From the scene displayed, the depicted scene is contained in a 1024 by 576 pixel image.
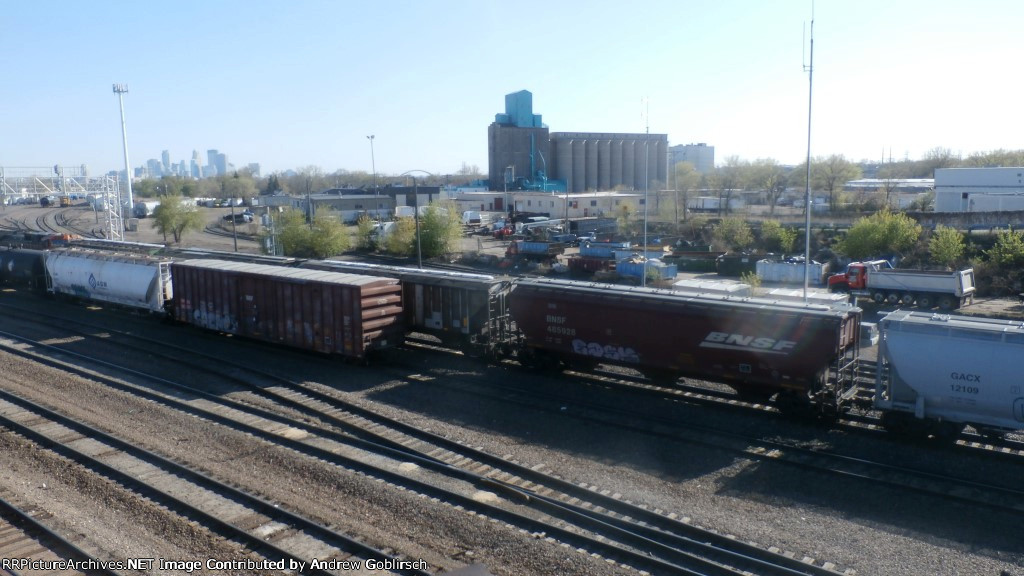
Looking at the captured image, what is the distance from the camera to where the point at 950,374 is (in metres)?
13.5

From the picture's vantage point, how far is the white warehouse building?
57531 mm

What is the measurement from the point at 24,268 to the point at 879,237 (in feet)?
148

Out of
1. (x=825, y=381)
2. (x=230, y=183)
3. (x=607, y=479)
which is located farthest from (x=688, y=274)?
(x=230, y=183)

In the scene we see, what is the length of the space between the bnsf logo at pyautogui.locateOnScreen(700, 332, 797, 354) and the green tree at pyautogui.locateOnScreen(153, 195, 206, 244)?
57.4 m

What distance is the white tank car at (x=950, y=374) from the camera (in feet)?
42.8

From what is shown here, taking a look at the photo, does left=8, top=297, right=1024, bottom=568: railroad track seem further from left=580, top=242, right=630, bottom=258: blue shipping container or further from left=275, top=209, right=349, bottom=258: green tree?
left=275, top=209, right=349, bottom=258: green tree

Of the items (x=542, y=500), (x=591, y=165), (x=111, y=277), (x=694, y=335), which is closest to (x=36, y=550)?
(x=542, y=500)

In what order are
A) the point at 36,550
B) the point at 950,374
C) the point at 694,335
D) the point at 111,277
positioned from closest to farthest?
the point at 36,550 → the point at 950,374 → the point at 694,335 → the point at 111,277

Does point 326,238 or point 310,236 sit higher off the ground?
point 310,236

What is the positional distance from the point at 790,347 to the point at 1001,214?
46.9 metres

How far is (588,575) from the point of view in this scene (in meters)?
9.34

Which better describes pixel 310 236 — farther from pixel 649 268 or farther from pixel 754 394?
pixel 754 394

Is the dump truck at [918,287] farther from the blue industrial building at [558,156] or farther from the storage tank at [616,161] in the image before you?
the storage tank at [616,161]

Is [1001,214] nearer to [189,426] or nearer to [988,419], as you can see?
[988,419]
